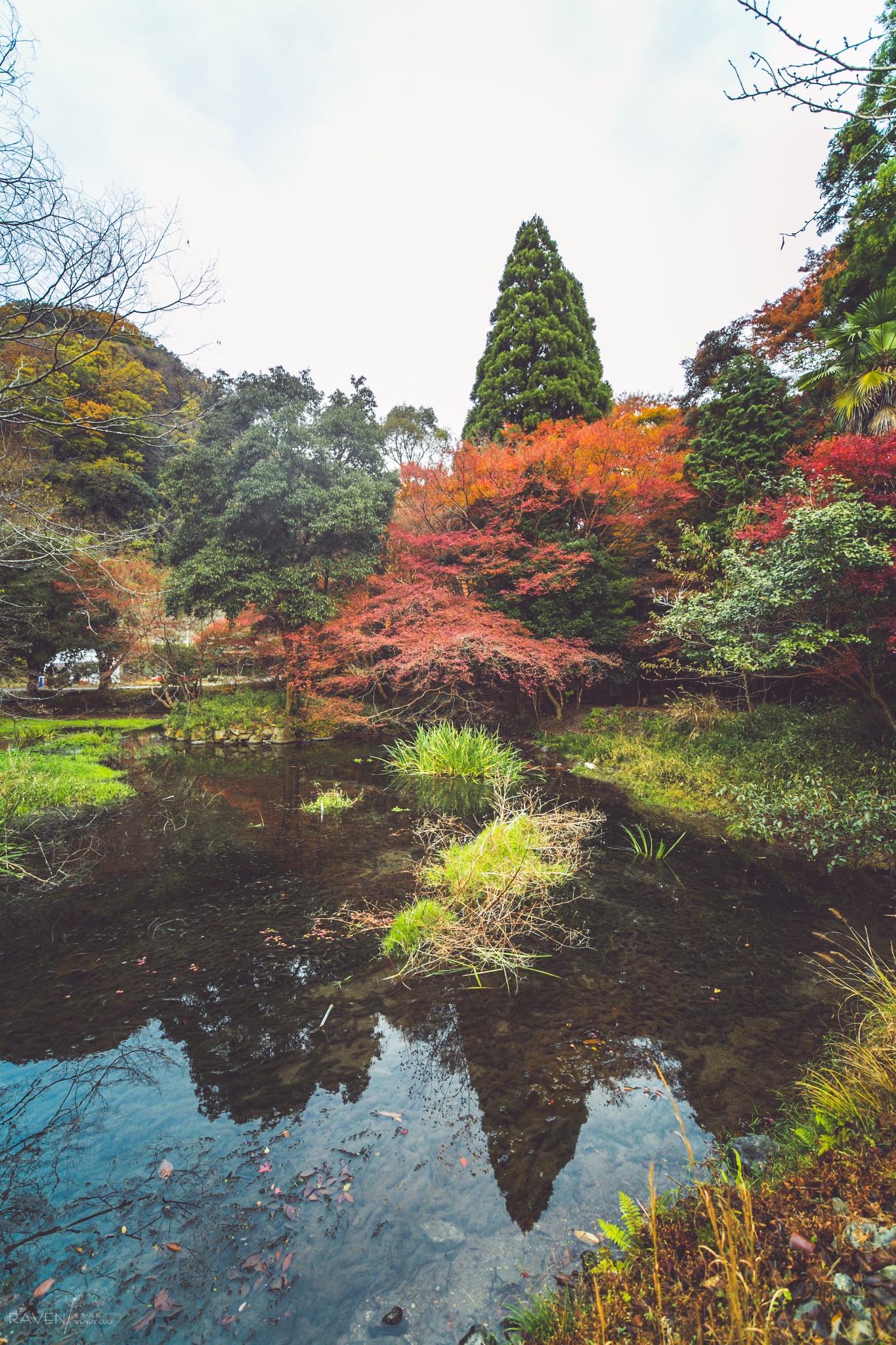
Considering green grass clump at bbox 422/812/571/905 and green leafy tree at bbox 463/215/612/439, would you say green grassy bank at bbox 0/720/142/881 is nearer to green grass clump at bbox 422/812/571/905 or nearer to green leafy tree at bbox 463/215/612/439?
green grass clump at bbox 422/812/571/905

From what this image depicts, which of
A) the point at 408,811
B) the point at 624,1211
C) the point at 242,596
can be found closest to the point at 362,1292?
the point at 624,1211

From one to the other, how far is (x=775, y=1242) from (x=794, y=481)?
7.38m

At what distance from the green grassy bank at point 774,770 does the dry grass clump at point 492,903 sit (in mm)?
2696

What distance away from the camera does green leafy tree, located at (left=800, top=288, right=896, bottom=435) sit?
710cm

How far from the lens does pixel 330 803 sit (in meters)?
7.72

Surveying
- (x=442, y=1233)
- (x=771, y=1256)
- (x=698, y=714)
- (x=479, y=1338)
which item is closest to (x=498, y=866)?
(x=442, y=1233)

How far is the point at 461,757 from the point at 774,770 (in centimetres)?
463

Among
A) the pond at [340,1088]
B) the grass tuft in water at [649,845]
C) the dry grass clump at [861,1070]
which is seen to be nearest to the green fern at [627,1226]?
the pond at [340,1088]

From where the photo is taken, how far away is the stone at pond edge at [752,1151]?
2170mm

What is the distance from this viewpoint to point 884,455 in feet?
19.1

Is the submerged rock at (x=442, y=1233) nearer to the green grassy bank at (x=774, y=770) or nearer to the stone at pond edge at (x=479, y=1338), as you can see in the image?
the stone at pond edge at (x=479, y=1338)

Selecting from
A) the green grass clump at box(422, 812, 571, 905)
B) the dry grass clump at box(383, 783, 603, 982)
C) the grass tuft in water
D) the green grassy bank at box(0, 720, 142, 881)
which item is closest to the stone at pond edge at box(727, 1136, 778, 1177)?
the dry grass clump at box(383, 783, 603, 982)

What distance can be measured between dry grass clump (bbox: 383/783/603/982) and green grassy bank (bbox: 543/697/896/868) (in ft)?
8.85

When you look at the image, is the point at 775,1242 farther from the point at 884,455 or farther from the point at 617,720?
the point at 617,720
